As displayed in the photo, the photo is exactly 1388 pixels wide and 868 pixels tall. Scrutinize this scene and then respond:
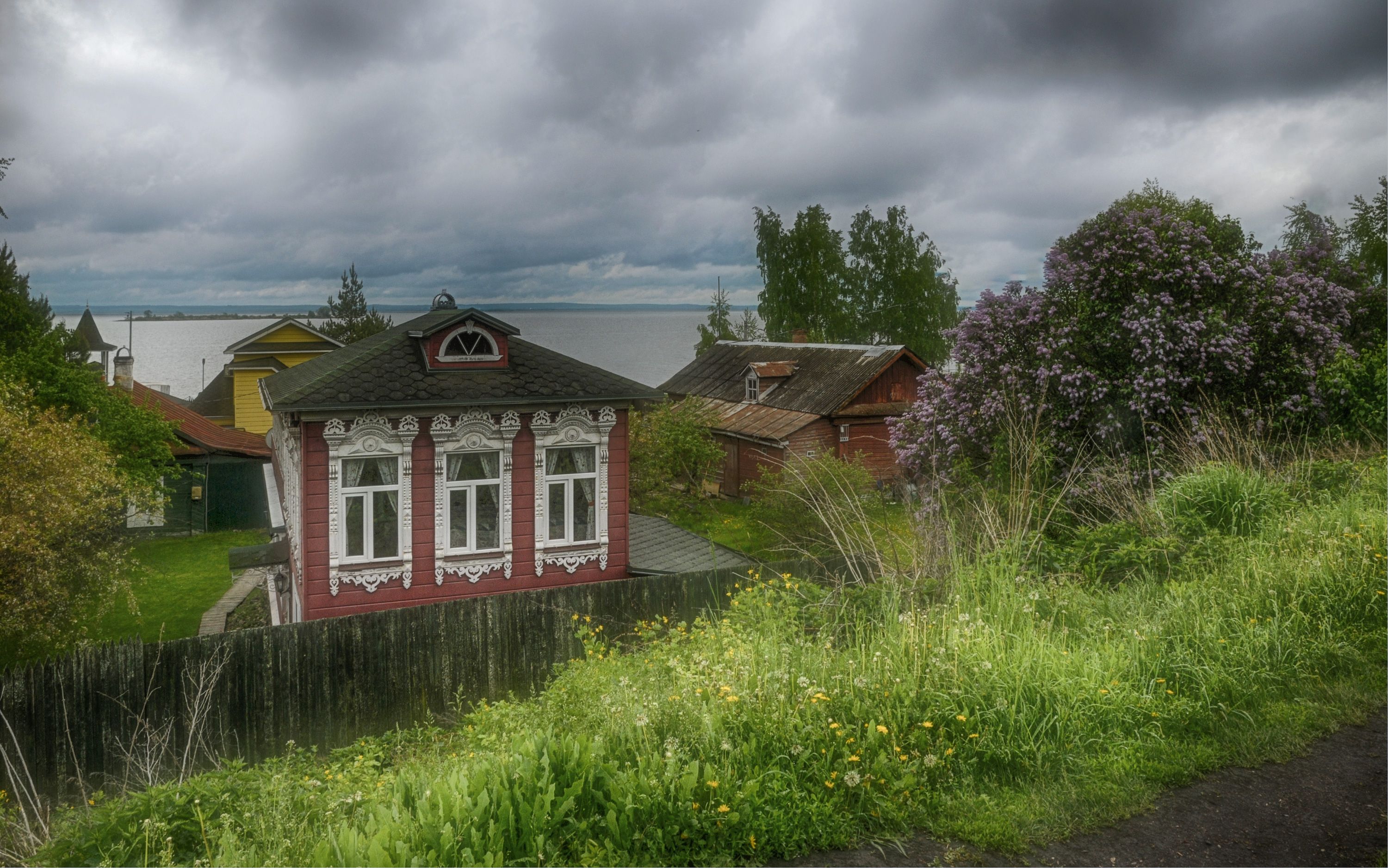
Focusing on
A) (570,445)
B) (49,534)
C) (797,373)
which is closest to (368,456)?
(570,445)

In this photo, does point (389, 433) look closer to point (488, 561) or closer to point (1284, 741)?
point (488, 561)

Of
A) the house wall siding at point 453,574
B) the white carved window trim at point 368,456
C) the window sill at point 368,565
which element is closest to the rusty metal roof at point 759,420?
the house wall siding at point 453,574

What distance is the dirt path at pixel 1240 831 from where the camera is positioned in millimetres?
4691

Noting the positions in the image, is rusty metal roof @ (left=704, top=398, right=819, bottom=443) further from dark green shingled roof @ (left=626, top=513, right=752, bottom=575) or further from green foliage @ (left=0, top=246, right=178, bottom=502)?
green foliage @ (left=0, top=246, right=178, bottom=502)

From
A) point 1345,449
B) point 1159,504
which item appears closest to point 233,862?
point 1159,504

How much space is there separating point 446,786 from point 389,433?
1050 cm

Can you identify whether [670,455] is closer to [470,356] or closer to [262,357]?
[470,356]

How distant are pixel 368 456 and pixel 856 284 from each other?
119 feet

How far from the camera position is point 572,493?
1619 cm

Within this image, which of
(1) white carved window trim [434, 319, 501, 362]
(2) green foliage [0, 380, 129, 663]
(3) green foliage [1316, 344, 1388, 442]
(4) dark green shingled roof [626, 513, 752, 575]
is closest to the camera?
(3) green foliage [1316, 344, 1388, 442]

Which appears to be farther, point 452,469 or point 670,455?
point 670,455

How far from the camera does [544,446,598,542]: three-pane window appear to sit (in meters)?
16.0

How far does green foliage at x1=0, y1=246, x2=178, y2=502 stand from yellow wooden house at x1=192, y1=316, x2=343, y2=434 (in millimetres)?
10672

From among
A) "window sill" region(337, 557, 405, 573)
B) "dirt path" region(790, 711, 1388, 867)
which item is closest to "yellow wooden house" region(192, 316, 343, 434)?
"window sill" region(337, 557, 405, 573)
